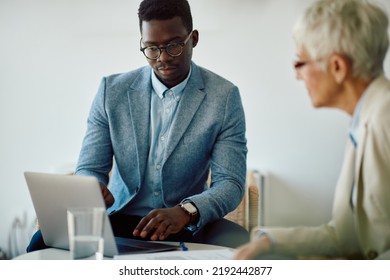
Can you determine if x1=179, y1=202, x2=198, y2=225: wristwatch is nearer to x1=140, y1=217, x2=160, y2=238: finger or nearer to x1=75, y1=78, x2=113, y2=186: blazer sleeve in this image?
x1=140, y1=217, x2=160, y2=238: finger

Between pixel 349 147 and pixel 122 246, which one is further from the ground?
pixel 349 147

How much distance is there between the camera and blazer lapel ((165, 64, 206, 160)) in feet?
6.79

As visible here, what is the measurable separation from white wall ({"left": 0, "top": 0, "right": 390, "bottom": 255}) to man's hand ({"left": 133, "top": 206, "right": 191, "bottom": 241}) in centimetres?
41

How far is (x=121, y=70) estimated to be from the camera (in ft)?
7.08

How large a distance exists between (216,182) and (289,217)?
28 centimetres

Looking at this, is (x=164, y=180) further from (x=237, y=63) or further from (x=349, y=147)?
(x=349, y=147)

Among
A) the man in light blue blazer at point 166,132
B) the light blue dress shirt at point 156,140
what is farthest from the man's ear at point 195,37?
the light blue dress shirt at point 156,140

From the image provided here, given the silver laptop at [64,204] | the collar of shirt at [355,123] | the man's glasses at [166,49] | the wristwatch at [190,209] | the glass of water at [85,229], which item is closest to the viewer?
the glass of water at [85,229]

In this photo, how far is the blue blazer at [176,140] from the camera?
2068mm

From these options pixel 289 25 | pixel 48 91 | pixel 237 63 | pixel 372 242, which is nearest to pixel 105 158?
pixel 48 91

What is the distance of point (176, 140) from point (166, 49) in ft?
0.98

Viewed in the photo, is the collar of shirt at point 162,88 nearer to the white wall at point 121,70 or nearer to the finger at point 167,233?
the white wall at point 121,70

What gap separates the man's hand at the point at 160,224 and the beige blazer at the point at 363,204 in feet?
0.90

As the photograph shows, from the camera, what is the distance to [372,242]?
176cm
